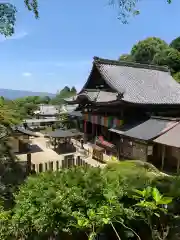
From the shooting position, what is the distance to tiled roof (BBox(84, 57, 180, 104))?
17.7m

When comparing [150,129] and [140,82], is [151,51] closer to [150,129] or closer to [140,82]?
[140,82]

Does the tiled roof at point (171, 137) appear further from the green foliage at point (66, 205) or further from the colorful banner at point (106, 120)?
the green foliage at point (66, 205)

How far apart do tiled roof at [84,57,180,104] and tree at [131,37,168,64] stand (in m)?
30.0

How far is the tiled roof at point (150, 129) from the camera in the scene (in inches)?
537

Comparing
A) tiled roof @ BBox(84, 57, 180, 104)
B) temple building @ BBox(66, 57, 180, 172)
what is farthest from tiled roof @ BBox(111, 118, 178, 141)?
tiled roof @ BBox(84, 57, 180, 104)

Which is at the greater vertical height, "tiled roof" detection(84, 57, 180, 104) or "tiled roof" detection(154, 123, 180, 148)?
"tiled roof" detection(84, 57, 180, 104)

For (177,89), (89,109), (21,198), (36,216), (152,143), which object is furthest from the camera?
(89,109)

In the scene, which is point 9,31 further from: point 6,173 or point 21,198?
point 6,173

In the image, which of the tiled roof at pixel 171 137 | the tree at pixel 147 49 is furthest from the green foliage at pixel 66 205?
the tree at pixel 147 49

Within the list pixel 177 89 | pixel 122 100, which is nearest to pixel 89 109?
pixel 122 100

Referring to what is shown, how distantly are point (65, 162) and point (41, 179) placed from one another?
5.74 meters

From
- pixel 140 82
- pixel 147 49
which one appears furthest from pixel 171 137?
pixel 147 49

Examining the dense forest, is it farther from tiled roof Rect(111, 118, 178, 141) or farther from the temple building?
tiled roof Rect(111, 118, 178, 141)

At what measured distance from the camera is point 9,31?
4.48 metres
